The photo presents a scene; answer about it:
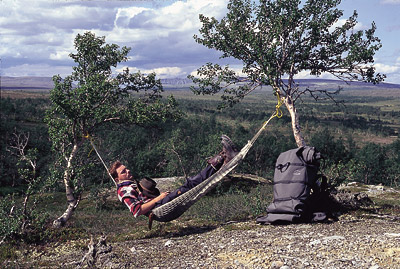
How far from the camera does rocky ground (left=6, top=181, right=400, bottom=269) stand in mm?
6625

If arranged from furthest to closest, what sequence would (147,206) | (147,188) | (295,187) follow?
(147,188) → (295,187) → (147,206)

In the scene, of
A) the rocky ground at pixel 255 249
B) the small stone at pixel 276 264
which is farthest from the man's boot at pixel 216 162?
the small stone at pixel 276 264

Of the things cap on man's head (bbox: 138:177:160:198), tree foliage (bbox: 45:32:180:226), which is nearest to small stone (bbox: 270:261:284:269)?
cap on man's head (bbox: 138:177:160:198)

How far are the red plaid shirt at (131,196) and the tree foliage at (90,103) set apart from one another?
3.26 meters

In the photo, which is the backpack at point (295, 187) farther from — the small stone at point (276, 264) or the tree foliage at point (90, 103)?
the tree foliage at point (90, 103)

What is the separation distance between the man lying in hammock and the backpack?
1395 millimetres

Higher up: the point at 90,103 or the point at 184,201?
the point at 90,103

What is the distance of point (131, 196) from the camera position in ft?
31.0

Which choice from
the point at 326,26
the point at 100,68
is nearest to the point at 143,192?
the point at 100,68

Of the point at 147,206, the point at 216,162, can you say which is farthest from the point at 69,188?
the point at 216,162

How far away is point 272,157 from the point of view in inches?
1960

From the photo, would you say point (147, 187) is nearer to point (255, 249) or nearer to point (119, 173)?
point (119, 173)

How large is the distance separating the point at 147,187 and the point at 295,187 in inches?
147

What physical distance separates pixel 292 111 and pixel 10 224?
9.72 meters
